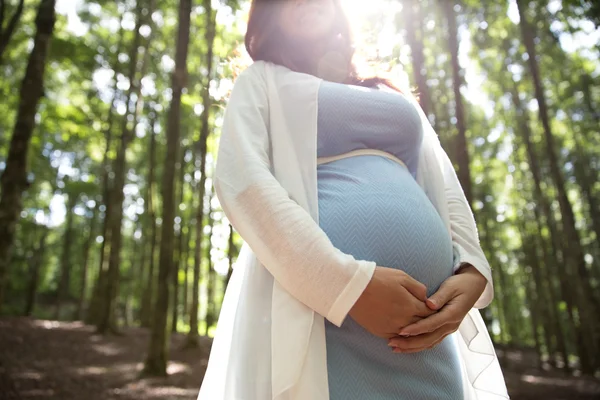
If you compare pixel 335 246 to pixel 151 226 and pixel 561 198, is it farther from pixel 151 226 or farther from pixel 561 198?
pixel 151 226

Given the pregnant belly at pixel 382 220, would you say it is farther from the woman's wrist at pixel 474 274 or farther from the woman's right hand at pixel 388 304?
the woman's right hand at pixel 388 304

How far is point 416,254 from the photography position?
4.25ft

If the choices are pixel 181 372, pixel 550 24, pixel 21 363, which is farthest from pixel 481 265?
pixel 550 24

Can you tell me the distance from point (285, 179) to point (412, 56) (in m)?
5.23

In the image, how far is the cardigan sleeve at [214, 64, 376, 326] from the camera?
1074 millimetres

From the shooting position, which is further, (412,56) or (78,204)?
(78,204)

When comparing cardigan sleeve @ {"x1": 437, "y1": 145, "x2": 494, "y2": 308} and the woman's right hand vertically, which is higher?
cardigan sleeve @ {"x1": 437, "y1": 145, "x2": 494, "y2": 308}

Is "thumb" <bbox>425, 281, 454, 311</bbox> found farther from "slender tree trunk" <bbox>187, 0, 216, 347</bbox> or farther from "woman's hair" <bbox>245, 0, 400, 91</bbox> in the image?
"slender tree trunk" <bbox>187, 0, 216, 347</bbox>

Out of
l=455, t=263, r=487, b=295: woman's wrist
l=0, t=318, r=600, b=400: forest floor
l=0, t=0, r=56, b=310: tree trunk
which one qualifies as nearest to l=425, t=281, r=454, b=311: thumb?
l=455, t=263, r=487, b=295: woman's wrist

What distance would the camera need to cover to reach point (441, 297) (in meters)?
1.18

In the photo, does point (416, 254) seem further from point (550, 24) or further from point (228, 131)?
point (550, 24)

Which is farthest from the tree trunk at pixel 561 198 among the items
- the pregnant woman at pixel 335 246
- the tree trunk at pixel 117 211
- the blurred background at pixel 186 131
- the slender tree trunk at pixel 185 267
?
the slender tree trunk at pixel 185 267

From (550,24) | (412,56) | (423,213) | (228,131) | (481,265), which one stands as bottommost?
(481,265)

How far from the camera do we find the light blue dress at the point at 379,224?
1146 mm
